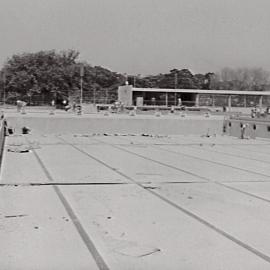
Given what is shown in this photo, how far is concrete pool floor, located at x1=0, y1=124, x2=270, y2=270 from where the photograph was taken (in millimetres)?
5676

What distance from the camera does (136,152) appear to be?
64.7 feet

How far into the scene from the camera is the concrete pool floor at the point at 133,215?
5.68 metres

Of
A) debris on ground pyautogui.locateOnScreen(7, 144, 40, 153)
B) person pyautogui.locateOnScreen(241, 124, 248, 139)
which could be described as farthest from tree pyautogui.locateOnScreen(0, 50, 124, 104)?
debris on ground pyautogui.locateOnScreen(7, 144, 40, 153)

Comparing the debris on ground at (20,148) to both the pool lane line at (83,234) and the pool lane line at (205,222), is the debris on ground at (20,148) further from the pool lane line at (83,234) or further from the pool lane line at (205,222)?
the pool lane line at (83,234)

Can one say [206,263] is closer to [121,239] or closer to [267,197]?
[121,239]

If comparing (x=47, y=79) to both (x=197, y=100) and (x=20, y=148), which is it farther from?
(x=20, y=148)

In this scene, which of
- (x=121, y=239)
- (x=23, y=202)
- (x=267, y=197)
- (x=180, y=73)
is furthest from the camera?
(x=180, y=73)

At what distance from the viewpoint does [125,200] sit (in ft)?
30.8

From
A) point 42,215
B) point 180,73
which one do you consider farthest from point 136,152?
point 180,73

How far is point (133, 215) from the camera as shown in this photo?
797 cm

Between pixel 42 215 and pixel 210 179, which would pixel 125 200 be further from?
pixel 210 179

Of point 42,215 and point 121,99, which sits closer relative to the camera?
point 42,215

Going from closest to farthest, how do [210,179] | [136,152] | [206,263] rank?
[206,263] < [210,179] < [136,152]

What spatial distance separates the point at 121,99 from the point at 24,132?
39.8 m
